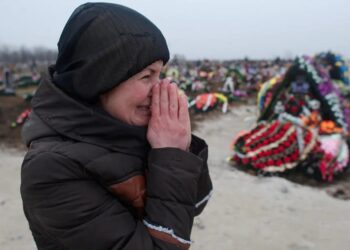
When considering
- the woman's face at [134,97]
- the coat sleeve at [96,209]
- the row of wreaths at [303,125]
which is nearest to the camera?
the coat sleeve at [96,209]

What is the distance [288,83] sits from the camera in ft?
25.2

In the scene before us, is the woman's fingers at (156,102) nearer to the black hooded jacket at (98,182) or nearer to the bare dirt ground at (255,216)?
the black hooded jacket at (98,182)

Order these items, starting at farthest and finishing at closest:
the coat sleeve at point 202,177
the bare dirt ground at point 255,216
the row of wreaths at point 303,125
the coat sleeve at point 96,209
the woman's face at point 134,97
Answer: the row of wreaths at point 303,125
the bare dirt ground at point 255,216
the coat sleeve at point 202,177
the woman's face at point 134,97
the coat sleeve at point 96,209

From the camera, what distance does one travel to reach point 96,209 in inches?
43.2

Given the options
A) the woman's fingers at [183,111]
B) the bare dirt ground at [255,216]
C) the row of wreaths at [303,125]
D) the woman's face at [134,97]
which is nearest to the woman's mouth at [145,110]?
the woman's face at [134,97]

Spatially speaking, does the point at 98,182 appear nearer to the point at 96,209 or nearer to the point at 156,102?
the point at 96,209

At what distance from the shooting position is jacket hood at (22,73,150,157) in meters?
1.18

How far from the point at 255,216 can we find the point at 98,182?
152 inches

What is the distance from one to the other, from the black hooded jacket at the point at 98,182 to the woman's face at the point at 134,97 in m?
0.05

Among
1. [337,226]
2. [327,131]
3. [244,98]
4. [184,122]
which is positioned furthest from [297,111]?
[244,98]

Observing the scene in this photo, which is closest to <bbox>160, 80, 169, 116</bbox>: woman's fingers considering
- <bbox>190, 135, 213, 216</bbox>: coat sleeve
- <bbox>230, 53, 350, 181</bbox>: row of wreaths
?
<bbox>190, 135, 213, 216</bbox>: coat sleeve

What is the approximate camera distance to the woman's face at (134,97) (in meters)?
1.22

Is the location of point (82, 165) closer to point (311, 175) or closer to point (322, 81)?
point (311, 175)

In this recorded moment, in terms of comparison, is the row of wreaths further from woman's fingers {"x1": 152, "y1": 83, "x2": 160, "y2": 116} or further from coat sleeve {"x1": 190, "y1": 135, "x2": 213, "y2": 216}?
woman's fingers {"x1": 152, "y1": 83, "x2": 160, "y2": 116}
